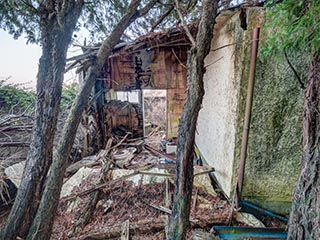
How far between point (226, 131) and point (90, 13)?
10.4ft

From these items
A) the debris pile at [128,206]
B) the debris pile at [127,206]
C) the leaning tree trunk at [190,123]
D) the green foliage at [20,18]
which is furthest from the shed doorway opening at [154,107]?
the leaning tree trunk at [190,123]

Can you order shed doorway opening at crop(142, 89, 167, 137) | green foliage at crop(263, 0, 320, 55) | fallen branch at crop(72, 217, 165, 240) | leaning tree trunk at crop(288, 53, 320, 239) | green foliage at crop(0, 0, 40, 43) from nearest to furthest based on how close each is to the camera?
green foliage at crop(263, 0, 320, 55), leaning tree trunk at crop(288, 53, 320, 239), fallen branch at crop(72, 217, 165, 240), green foliage at crop(0, 0, 40, 43), shed doorway opening at crop(142, 89, 167, 137)

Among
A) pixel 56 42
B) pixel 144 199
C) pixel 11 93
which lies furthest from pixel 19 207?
pixel 11 93

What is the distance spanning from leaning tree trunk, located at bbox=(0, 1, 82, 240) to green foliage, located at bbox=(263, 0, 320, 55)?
2.35 meters

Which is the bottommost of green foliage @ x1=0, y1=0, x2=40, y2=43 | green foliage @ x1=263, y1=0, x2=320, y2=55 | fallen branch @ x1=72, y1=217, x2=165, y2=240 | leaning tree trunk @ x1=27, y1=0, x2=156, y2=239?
fallen branch @ x1=72, y1=217, x2=165, y2=240

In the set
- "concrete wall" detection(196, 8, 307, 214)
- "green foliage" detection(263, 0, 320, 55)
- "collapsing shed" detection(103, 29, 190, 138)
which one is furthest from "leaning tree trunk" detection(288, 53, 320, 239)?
"collapsing shed" detection(103, 29, 190, 138)

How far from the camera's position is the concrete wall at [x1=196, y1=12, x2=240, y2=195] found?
9.44 feet

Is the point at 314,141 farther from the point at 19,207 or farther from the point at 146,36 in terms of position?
the point at 146,36

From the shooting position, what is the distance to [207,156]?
4312mm

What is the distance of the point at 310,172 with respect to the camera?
1.62 metres

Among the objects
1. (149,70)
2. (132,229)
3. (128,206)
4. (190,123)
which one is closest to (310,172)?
(190,123)

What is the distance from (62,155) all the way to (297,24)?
2829mm

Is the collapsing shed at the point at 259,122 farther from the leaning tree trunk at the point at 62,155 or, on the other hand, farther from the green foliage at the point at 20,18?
the green foliage at the point at 20,18

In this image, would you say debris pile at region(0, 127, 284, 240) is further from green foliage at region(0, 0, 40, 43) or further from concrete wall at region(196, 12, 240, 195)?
green foliage at region(0, 0, 40, 43)
